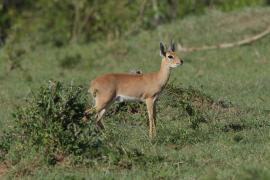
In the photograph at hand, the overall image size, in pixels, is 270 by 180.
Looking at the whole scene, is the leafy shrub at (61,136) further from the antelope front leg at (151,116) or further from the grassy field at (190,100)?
the antelope front leg at (151,116)

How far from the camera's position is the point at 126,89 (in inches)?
405

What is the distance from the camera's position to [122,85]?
10.3m

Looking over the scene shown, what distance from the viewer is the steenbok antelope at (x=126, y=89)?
401 inches

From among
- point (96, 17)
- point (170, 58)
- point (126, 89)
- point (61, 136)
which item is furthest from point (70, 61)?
point (61, 136)

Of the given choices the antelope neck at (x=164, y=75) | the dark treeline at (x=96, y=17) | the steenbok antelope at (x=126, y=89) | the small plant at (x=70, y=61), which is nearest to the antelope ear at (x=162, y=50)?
the antelope neck at (x=164, y=75)

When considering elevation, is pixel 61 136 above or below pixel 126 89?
below

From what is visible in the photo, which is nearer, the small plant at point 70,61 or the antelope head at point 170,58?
the antelope head at point 170,58

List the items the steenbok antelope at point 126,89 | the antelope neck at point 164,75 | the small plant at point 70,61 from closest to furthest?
the steenbok antelope at point 126,89 → the antelope neck at point 164,75 → the small plant at point 70,61

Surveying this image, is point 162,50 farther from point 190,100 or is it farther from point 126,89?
point 190,100

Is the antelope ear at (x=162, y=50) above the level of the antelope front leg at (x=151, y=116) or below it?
above

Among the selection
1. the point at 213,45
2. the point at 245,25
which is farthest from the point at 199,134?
the point at 245,25

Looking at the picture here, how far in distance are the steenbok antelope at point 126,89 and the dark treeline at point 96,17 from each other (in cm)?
1229

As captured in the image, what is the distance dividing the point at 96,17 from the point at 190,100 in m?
12.8

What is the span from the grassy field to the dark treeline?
5.12 ft
